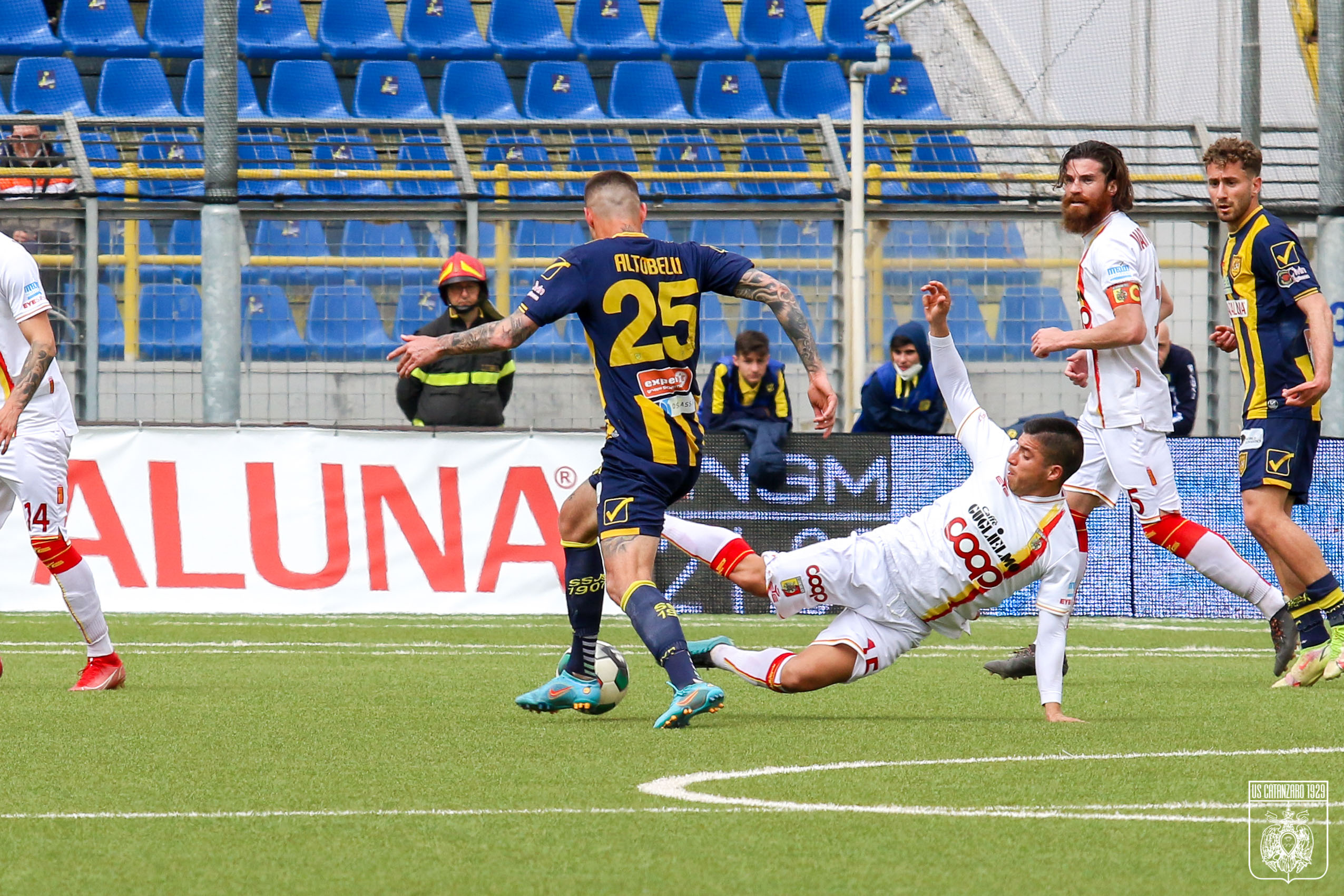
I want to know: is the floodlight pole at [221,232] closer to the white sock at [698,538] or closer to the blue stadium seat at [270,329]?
the blue stadium seat at [270,329]

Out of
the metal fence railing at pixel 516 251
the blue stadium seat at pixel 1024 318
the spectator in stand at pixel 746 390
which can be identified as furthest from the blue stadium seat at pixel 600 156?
the blue stadium seat at pixel 1024 318

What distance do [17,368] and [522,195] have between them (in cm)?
586

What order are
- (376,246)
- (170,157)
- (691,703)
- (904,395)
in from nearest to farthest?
(691,703), (904,395), (376,246), (170,157)

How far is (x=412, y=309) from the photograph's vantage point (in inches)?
507

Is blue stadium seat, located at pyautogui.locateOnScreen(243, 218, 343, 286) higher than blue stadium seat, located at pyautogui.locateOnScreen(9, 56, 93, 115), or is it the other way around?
blue stadium seat, located at pyautogui.locateOnScreen(9, 56, 93, 115)

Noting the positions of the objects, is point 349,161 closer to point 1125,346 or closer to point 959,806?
point 1125,346

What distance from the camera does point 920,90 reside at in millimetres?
20766

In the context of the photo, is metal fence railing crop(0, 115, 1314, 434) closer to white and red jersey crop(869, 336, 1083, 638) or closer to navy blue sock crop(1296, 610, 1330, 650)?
navy blue sock crop(1296, 610, 1330, 650)

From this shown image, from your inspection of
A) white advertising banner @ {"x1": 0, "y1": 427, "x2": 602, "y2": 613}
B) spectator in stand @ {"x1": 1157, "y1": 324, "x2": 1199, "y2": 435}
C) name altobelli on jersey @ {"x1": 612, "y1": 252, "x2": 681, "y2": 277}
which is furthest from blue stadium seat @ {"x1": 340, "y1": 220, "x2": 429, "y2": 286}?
name altobelli on jersey @ {"x1": 612, "y1": 252, "x2": 681, "y2": 277}

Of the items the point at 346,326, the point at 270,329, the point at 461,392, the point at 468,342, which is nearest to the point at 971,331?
the point at 461,392

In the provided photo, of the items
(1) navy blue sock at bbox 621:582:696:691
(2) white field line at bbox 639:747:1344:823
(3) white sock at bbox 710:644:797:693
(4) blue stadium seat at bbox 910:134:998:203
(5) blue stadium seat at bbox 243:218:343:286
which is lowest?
(2) white field line at bbox 639:747:1344:823

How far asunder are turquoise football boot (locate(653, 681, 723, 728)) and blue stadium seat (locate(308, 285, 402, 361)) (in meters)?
7.02

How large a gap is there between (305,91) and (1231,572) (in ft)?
49.4

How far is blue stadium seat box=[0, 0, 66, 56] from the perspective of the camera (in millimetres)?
21125
